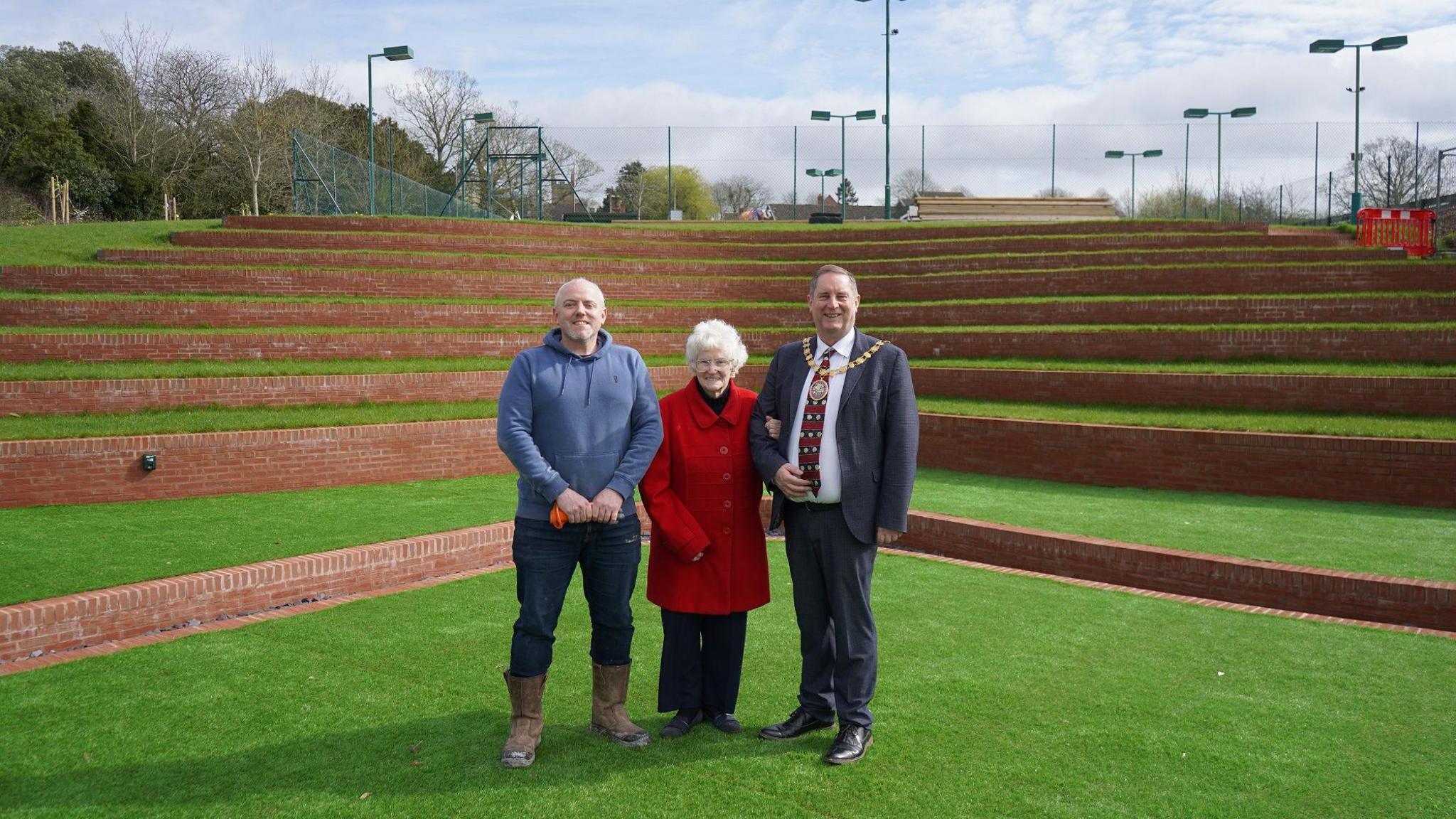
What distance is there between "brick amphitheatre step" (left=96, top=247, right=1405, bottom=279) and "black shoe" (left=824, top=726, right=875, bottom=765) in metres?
14.2

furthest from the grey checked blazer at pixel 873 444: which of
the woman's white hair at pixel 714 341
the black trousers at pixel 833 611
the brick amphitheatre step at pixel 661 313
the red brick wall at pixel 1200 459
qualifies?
the brick amphitheatre step at pixel 661 313

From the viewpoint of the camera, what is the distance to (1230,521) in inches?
328

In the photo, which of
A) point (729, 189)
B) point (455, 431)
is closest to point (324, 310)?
point (455, 431)

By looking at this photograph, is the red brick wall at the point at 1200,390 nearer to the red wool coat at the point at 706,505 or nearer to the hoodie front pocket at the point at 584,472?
Answer: the hoodie front pocket at the point at 584,472

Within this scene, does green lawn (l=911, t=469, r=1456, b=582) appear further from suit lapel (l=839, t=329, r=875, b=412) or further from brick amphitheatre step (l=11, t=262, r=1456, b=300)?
brick amphitheatre step (l=11, t=262, r=1456, b=300)

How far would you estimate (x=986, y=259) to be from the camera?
1878 cm

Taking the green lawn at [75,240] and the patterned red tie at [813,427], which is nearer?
the patterned red tie at [813,427]

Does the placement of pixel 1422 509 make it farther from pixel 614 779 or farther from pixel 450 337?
pixel 450 337

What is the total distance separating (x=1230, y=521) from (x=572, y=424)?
6.50 metres

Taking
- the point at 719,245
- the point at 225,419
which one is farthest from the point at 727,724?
the point at 719,245

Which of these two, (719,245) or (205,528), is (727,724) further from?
(719,245)

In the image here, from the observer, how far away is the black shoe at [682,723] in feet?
13.1

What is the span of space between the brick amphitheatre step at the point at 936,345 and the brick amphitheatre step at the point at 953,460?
299 cm

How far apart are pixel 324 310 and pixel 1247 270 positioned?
519 inches
